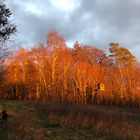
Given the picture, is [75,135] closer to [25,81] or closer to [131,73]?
[25,81]

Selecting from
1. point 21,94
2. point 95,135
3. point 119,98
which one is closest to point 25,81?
point 21,94

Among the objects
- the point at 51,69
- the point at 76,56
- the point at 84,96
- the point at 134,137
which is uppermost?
the point at 76,56

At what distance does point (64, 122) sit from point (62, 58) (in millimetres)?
38956

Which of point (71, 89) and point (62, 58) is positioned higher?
point (62, 58)

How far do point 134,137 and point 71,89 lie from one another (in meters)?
47.3

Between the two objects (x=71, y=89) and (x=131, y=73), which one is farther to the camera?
(x=131, y=73)

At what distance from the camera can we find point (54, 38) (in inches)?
2174

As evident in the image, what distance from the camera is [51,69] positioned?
54.7m

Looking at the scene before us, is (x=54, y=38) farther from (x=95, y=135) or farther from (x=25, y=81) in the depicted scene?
(x=95, y=135)

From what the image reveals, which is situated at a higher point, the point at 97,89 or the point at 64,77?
the point at 64,77

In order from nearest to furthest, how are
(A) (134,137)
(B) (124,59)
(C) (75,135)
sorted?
(A) (134,137) → (C) (75,135) → (B) (124,59)

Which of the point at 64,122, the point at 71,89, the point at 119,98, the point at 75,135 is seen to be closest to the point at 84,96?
the point at 71,89

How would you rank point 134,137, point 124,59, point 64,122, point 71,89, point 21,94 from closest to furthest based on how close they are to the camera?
point 134,137 < point 64,122 < point 71,89 < point 21,94 < point 124,59

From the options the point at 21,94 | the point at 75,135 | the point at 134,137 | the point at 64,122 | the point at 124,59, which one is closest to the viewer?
the point at 134,137
